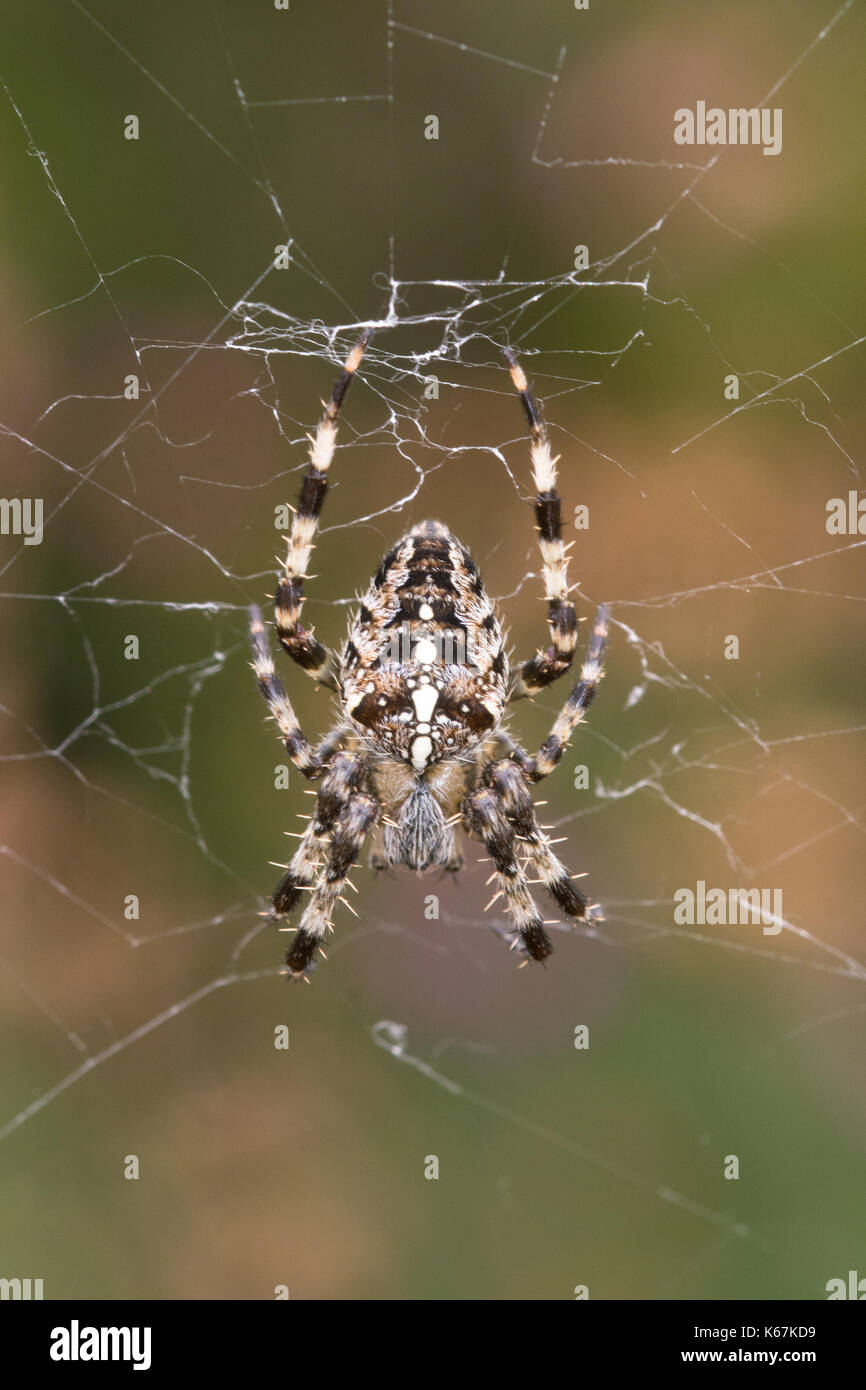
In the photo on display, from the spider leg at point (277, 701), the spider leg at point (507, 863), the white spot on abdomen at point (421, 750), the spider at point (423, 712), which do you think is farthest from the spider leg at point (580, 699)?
the spider leg at point (277, 701)

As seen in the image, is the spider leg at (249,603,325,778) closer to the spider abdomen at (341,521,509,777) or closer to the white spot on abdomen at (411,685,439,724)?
the spider abdomen at (341,521,509,777)

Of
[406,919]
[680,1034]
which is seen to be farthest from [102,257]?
[680,1034]

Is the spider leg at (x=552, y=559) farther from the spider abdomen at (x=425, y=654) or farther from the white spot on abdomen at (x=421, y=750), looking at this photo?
the white spot on abdomen at (x=421, y=750)

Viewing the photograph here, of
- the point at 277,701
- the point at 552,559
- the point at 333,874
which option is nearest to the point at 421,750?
the point at 277,701

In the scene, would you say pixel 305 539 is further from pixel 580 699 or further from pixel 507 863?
pixel 507 863

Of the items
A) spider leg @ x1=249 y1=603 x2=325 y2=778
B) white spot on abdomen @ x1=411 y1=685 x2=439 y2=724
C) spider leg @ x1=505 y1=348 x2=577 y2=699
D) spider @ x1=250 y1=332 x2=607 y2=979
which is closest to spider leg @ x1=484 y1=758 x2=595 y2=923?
spider @ x1=250 y1=332 x2=607 y2=979

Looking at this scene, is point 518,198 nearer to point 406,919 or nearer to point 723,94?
point 723,94
